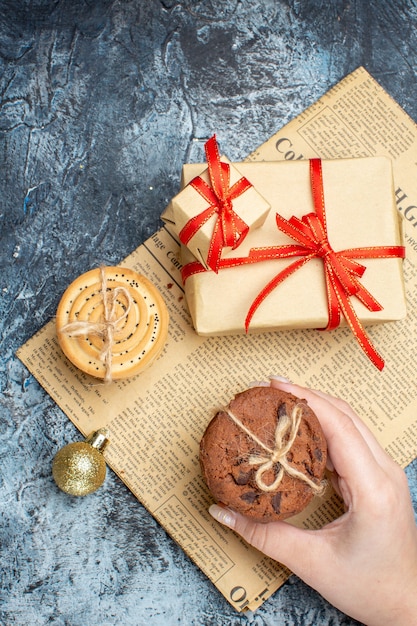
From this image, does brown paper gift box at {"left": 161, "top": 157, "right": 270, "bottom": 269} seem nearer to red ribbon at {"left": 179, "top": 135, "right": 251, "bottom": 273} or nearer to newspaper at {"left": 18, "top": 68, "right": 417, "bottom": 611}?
red ribbon at {"left": 179, "top": 135, "right": 251, "bottom": 273}

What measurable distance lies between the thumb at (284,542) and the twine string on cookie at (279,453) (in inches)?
6.8

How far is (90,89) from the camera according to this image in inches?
54.6

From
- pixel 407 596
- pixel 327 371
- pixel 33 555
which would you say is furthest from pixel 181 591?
pixel 327 371

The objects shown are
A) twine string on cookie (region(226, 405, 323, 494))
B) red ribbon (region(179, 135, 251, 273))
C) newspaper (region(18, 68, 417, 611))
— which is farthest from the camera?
newspaper (region(18, 68, 417, 611))

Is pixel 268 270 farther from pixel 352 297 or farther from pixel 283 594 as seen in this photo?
pixel 283 594

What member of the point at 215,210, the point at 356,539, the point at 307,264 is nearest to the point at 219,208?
the point at 215,210

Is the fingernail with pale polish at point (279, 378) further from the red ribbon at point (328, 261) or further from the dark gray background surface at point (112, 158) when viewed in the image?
the dark gray background surface at point (112, 158)

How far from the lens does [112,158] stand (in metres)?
1.37

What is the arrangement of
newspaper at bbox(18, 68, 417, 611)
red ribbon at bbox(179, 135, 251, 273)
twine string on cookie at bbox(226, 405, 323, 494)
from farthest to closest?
newspaper at bbox(18, 68, 417, 611) → red ribbon at bbox(179, 135, 251, 273) → twine string on cookie at bbox(226, 405, 323, 494)

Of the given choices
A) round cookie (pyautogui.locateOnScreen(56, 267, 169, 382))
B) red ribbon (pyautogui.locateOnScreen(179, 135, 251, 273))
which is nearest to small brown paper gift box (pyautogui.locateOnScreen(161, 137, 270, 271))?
red ribbon (pyautogui.locateOnScreen(179, 135, 251, 273))

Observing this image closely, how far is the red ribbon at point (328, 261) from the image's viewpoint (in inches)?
47.4

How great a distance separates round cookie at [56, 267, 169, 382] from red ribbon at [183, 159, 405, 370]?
4.8 inches

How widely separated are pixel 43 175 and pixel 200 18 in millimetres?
499

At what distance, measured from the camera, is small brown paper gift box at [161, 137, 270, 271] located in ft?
3.72
